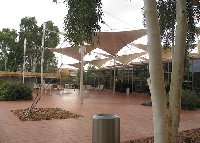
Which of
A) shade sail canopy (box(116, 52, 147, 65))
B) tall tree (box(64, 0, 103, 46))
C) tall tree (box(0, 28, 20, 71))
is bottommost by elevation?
tall tree (box(64, 0, 103, 46))

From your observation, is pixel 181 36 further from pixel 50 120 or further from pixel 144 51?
pixel 144 51

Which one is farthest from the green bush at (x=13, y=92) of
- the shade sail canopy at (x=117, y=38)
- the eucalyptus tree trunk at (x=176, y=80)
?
the eucalyptus tree trunk at (x=176, y=80)

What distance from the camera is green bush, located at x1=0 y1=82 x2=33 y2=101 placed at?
15930mm

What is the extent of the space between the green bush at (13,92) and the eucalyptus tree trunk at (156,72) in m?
12.9

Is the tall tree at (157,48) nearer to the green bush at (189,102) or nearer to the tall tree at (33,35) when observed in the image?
the green bush at (189,102)

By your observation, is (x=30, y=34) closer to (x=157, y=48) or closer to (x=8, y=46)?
(x=8, y=46)

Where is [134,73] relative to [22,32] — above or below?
below

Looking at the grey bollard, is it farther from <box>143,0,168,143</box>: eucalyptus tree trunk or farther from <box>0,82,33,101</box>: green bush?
<box>0,82,33,101</box>: green bush

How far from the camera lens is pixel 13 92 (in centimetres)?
1617

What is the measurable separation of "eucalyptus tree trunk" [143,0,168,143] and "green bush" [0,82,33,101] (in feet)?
42.4

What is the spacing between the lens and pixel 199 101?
15.1 m

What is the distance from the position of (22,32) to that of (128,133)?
1640 inches

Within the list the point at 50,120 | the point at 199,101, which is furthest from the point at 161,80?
the point at 199,101

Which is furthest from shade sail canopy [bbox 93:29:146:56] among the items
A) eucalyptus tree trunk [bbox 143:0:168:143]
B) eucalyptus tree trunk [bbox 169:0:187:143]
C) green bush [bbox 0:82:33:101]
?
eucalyptus tree trunk [bbox 143:0:168:143]
